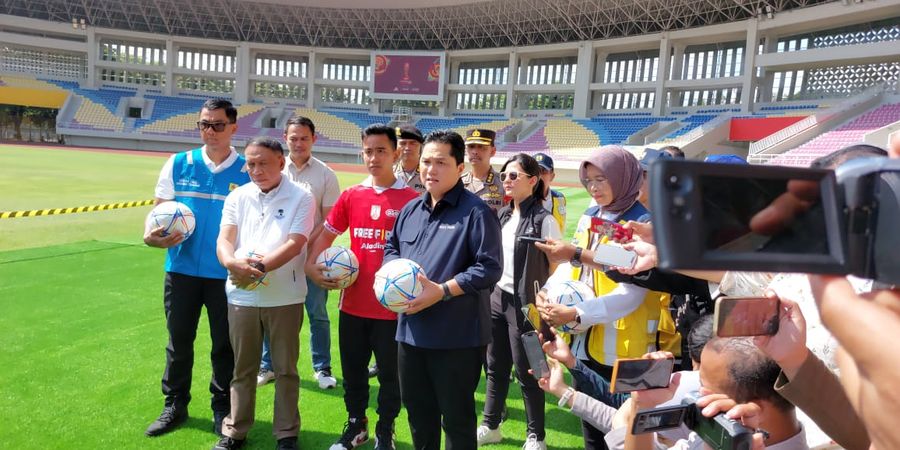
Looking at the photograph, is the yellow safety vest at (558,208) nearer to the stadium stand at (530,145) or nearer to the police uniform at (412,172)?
the police uniform at (412,172)

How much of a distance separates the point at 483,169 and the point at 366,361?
2.36 meters

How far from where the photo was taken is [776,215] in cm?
83

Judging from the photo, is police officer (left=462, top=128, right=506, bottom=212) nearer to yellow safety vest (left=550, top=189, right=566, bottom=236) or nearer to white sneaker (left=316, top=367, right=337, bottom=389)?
yellow safety vest (left=550, top=189, right=566, bottom=236)

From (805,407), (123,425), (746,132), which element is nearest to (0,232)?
(123,425)

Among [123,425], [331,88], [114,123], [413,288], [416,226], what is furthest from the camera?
[331,88]

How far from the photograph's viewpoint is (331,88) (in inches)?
2067

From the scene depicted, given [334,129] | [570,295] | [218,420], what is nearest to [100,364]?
[218,420]

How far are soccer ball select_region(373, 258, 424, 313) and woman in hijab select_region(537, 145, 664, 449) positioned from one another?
62 centimetres

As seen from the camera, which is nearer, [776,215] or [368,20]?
[776,215]

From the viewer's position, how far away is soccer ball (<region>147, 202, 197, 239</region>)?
145 inches

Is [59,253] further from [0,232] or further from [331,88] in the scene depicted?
[331,88]

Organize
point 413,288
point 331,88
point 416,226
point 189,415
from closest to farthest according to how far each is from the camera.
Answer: point 413,288, point 416,226, point 189,415, point 331,88

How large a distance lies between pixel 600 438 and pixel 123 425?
2.99 m

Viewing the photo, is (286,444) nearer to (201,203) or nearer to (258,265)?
(258,265)
